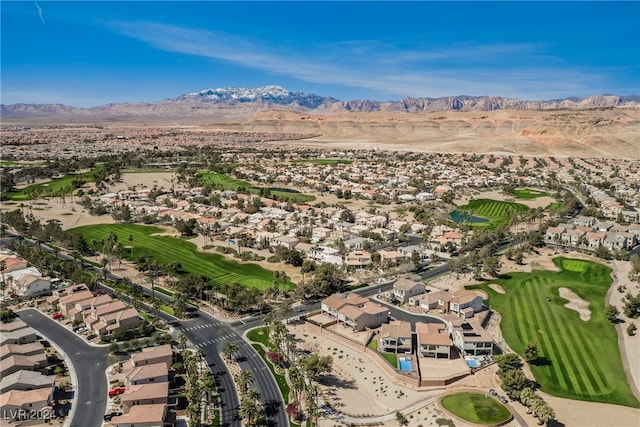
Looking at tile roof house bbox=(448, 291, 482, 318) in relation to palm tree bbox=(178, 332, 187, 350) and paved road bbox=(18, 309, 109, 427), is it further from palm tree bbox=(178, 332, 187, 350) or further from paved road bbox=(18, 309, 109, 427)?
paved road bbox=(18, 309, 109, 427)

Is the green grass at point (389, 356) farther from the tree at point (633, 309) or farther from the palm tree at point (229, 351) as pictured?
the tree at point (633, 309)

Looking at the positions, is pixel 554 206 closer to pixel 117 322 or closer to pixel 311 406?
pixel 311 406

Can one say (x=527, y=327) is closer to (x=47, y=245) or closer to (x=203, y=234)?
(x=203, y=234)

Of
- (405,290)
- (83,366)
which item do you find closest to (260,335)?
(83,366)

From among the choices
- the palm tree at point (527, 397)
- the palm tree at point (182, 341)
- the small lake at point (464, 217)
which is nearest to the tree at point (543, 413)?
the palm tree at point (527, 397)

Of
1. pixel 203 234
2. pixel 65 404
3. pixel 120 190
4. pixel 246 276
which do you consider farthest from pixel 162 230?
pixel 65 404

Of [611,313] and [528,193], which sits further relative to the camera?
[528,193]
